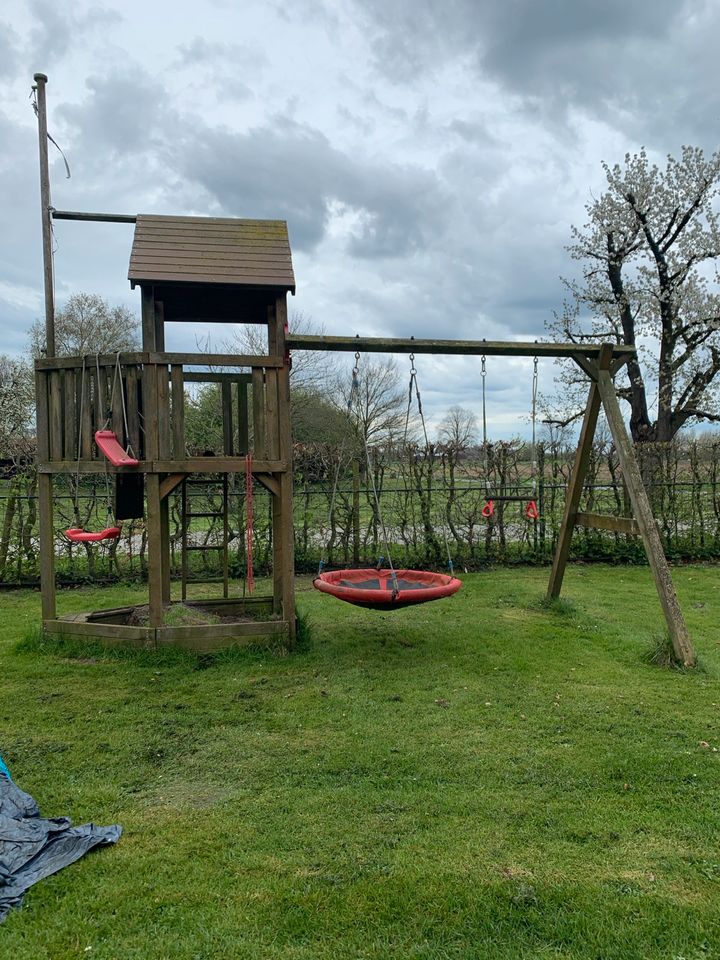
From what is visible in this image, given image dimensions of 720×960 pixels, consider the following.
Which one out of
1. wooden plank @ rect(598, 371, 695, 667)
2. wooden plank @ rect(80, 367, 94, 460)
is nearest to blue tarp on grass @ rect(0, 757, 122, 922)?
wooden plank @ rect(80, 367, 94, 460)

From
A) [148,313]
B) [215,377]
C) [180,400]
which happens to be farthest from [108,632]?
[148,313]

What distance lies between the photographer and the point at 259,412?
5.53 metres

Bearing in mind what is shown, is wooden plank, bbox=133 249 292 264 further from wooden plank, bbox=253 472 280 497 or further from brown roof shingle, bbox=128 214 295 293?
wooden plank, bbox=253 472 280 497

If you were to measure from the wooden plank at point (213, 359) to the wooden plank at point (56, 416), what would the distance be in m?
0.92

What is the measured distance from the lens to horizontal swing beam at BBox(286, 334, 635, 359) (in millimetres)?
5719

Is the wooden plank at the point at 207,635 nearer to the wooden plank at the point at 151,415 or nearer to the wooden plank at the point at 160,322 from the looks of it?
the wooden plank at the point at 151,415

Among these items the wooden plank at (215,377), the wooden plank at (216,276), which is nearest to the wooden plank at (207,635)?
the wooden plank at (215,377)

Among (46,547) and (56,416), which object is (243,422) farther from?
(46,547)

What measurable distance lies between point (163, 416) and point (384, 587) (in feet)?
8.11

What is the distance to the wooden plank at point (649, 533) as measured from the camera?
5184 millimetres

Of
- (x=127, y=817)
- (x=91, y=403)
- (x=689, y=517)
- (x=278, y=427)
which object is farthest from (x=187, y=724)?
(x=689, y=517)

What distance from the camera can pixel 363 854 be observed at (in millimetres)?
A: 2689

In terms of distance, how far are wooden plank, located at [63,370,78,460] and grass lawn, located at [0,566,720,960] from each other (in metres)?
1.70

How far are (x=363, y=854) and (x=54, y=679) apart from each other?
3238 mm
